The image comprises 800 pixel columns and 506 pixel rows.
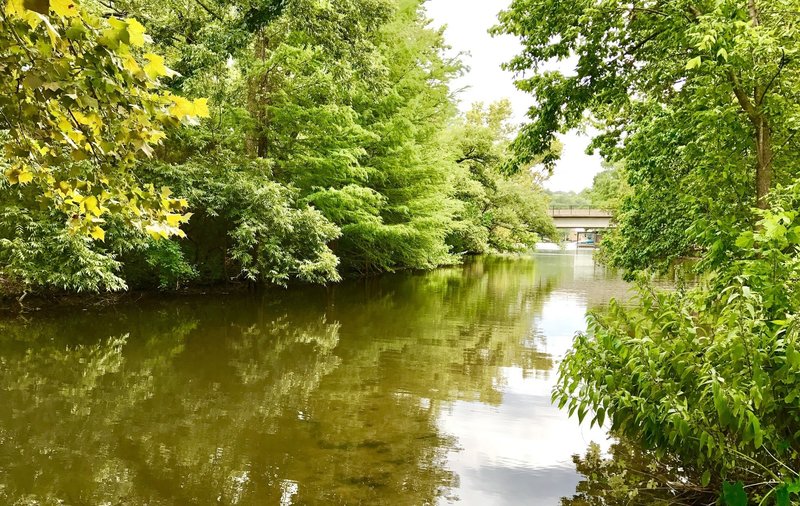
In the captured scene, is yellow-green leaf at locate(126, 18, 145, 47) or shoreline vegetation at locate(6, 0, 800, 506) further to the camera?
shoreline vegetation at locate(6, 0, 800, 506)

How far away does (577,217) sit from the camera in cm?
4703

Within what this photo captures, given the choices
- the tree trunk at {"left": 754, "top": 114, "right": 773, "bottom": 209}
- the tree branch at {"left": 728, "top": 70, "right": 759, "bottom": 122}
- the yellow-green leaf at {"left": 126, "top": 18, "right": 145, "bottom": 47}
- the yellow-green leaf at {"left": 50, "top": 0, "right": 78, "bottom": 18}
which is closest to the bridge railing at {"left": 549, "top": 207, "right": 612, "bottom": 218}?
the tree trunk at {"left": 754, "top": 114, "right": 773, "bottom": 209}

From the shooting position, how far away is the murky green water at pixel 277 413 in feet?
12.4

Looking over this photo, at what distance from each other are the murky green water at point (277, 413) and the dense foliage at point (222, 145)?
201 cm

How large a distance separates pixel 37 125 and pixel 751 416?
348cm

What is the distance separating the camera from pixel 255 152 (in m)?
14.9

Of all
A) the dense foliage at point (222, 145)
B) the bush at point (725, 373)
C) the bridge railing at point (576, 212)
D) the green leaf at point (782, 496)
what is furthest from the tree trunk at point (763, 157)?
the bridge railing at point (576, 212)

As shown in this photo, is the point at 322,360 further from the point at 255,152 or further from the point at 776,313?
the point at 255,152

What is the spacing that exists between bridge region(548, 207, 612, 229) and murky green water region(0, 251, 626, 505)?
3931 cm

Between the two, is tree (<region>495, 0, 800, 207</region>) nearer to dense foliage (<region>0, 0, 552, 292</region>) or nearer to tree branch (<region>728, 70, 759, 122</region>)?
tree branch (<region>728, 70, 759, 122</region>)

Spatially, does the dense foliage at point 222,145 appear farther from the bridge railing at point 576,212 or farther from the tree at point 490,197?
the bridge railing at point 576,212

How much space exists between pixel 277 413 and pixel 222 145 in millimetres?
10507

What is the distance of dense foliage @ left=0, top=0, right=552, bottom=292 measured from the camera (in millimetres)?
1756

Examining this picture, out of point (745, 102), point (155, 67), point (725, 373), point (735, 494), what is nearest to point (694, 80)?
point (745, 102)
